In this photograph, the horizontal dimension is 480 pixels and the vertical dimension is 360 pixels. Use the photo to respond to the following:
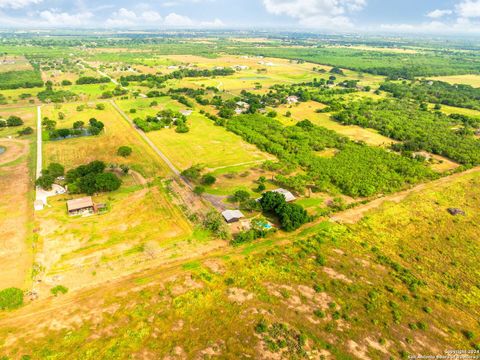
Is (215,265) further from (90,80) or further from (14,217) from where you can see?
(90,80)

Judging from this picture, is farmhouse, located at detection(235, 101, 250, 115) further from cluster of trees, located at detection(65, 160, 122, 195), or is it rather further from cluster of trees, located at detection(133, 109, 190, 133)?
cluster of trees, located at detection(65, 160, 122, 195)

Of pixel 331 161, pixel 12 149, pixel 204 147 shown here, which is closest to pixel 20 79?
pixel 12 149

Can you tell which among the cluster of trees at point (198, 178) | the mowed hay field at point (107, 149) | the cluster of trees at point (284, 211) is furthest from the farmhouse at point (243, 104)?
the cluster of trees at point (284, 211)

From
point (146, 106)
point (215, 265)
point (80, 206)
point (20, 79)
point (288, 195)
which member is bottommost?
point (215, 265)

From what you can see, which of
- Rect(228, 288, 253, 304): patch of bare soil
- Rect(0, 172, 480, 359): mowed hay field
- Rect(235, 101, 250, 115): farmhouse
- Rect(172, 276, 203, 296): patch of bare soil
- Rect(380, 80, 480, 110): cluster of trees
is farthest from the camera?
Rect(380, 80, 480, 110): cluster of trees

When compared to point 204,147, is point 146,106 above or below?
above

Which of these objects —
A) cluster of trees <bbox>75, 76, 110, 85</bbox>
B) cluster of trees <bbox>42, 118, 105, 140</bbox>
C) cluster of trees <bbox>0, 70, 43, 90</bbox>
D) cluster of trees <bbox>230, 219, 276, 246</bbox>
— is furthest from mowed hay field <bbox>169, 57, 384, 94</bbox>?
cluster of trees <bbox>230, 219, 276, 246</bbox>
